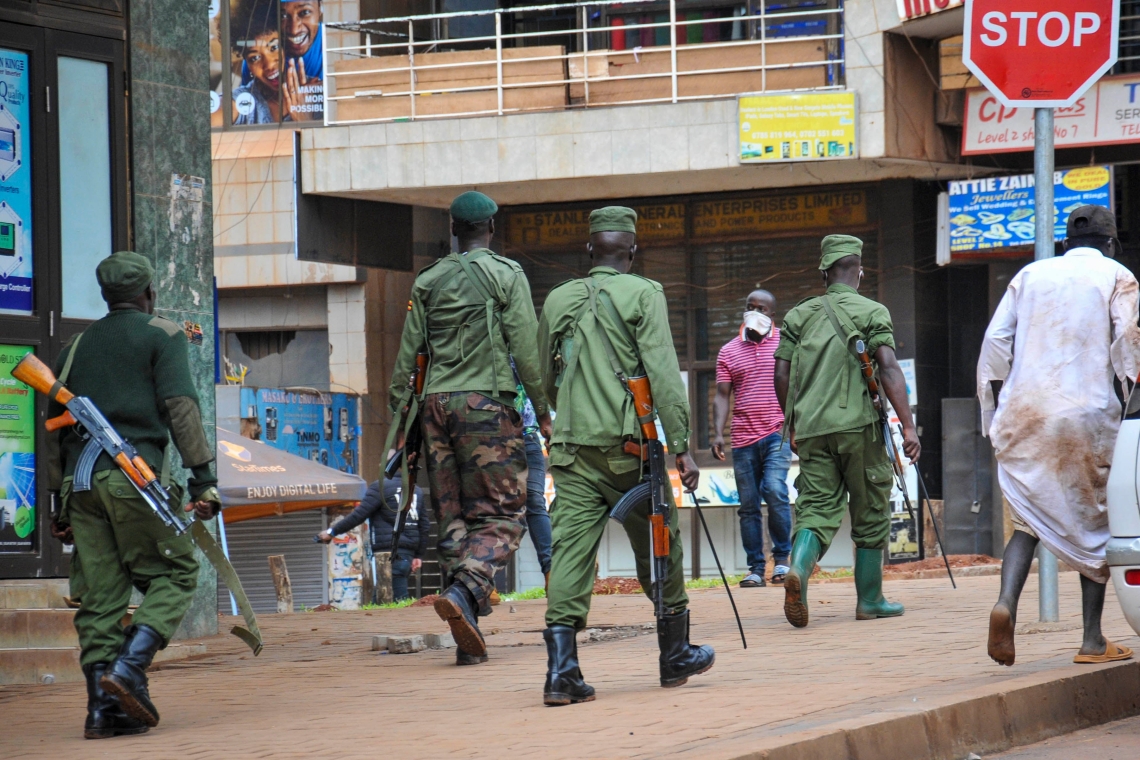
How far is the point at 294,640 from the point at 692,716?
4.23 m

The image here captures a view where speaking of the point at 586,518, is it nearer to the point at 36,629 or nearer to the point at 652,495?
the point at 652,495

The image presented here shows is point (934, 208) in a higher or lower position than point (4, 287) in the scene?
higher

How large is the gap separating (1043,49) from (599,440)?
3.10m

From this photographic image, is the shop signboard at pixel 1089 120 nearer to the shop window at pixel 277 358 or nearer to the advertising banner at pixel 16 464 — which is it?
the shop window at pixel 277 358

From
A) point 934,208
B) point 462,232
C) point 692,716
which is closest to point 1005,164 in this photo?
point 934,208

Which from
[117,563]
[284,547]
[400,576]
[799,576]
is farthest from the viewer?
[284,547]

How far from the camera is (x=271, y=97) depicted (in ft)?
74.1

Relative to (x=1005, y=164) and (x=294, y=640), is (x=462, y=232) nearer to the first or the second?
(x=294, y=640)

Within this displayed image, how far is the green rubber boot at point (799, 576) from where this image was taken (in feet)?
25.9

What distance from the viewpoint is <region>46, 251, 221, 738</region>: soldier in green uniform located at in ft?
18.6

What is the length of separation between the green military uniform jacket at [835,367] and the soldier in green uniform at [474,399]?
5.87 feet

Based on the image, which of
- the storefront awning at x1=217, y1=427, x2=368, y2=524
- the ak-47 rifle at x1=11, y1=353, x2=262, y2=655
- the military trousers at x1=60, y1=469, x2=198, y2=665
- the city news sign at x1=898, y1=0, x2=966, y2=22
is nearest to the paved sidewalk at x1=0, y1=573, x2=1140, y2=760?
the military trousers at x1=60, y1=469, x2=198, y2=665

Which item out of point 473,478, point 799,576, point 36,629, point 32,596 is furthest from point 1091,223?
point 32,596

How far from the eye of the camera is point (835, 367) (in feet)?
27.1
